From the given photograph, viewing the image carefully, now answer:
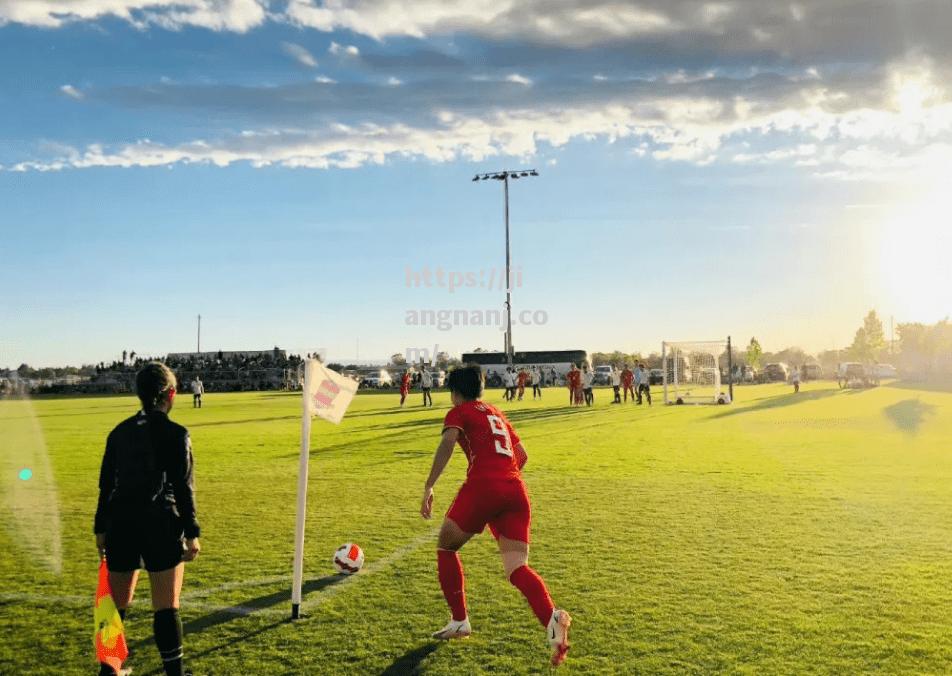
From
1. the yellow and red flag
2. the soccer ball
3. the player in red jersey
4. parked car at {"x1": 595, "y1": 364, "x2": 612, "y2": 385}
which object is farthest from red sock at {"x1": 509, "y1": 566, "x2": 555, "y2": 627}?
parked car at {"x1": 595, "y1": 364, "x2": 612, "y2": 385}

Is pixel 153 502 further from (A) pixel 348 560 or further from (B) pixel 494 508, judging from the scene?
(A) pixel 348 560

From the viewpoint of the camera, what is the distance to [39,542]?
30.1 ft

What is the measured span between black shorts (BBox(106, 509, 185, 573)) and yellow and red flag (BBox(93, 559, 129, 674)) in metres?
0.27

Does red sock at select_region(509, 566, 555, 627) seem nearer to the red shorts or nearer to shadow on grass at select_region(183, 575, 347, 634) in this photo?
the red shorts

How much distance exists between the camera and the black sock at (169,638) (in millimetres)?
4551

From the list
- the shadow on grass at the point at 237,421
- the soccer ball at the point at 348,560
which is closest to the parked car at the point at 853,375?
the shadow on grass at the point at 237,421

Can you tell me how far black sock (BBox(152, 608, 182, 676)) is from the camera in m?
4.55

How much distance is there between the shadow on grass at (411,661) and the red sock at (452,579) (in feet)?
0.93

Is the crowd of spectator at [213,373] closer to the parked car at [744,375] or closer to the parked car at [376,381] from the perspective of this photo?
the parked car at [376,381]

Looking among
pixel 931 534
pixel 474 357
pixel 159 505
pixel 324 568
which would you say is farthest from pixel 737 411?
pixel 474 357

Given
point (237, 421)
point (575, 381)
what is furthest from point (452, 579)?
point (575, 381)

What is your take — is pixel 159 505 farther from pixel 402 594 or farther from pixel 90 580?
pixel 90 580

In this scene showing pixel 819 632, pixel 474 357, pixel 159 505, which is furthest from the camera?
pixel 474 357

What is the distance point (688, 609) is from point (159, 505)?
402 cm
